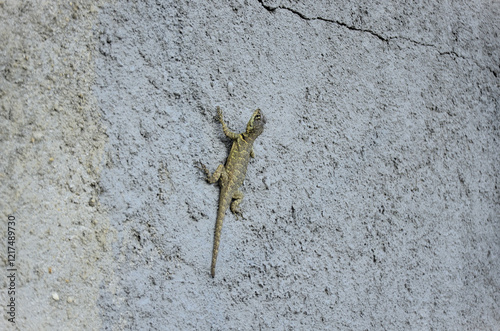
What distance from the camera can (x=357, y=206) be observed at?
196 centimetres

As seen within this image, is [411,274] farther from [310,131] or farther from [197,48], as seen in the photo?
[197,48]

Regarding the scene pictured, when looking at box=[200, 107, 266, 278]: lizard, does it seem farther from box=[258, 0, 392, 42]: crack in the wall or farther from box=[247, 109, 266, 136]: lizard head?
box=[258, 0, 392, 42]: crack in the wall

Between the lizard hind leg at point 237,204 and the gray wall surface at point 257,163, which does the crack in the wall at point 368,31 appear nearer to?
the gray wall surface at point 257,163

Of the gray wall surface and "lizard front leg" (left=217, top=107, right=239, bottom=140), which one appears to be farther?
"lizard front leg" (left=217, top=107, right=239, bottom=140)

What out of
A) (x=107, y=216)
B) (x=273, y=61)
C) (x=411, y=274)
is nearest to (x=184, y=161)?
(x=107, y=216)

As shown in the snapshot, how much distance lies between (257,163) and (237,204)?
0.68 feet

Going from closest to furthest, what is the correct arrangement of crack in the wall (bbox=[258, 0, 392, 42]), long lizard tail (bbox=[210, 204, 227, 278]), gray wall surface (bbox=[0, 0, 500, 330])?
gray wall surface (bbox=[0, 0, 500, 330]) → long lizard tail (bbox=[210, 204, 227, 278]) → crack in the wall (bbox=[258, 0, 392, 42])

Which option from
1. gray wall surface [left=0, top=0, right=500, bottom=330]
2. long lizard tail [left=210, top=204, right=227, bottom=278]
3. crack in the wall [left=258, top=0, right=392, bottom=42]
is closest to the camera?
gray wall surface [left=0, top=0, right=500, bottom=330]

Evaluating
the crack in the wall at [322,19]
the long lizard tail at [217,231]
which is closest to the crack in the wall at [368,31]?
the crack in the wall at [322,19]

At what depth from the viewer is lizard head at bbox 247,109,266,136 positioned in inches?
68.4

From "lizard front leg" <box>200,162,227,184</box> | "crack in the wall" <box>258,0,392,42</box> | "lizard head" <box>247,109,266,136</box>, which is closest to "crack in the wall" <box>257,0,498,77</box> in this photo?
"crack in the wall" <box>258,0,392,42</box>

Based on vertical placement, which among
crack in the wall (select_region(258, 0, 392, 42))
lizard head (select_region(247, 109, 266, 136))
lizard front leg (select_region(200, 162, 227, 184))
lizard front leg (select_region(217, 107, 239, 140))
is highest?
crack in the wall (select_region(258, 0, 392, 42))

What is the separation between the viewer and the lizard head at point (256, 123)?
1737 millimetres

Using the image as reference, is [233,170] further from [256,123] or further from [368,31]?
[368,31]
